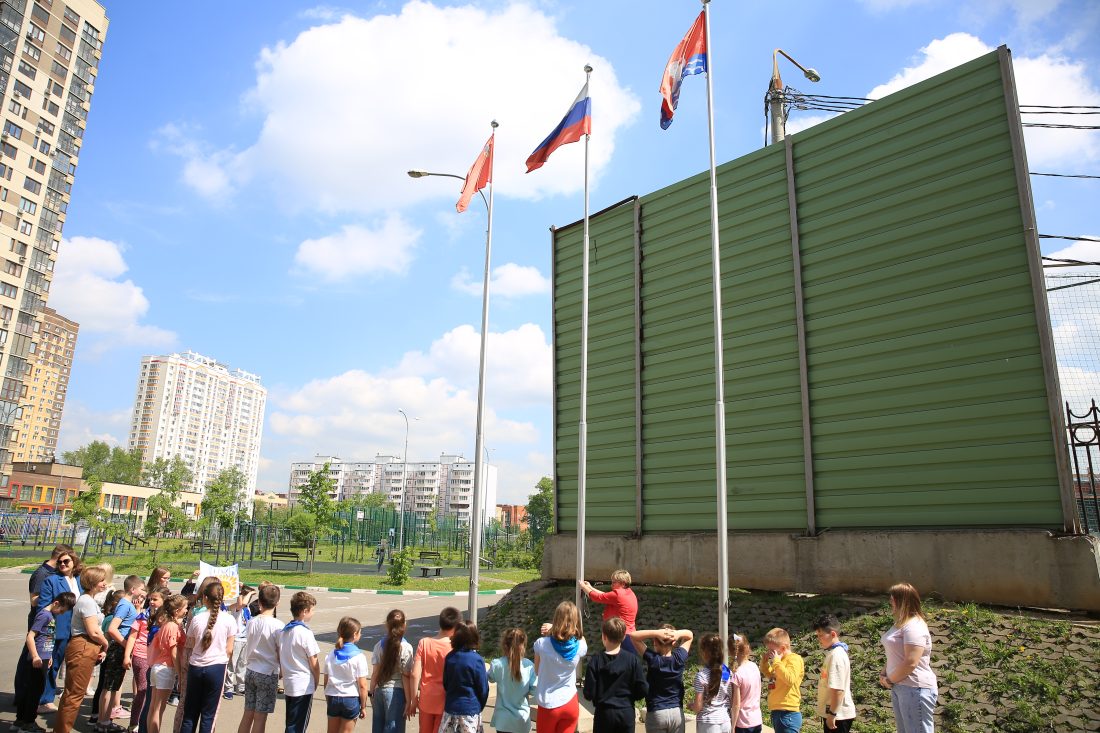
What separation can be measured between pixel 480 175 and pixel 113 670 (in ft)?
36.0

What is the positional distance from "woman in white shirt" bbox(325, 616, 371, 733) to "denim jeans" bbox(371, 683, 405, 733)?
143mm

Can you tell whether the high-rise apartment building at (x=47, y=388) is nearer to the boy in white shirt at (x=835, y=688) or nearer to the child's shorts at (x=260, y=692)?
the child's shorts at (x=260, y=692)

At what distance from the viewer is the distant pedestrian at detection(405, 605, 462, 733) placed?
5887 mm

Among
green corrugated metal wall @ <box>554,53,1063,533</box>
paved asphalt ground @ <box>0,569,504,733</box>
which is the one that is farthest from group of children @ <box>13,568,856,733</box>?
green corrugated metal wall @ <box>554,53,1063,533</box>

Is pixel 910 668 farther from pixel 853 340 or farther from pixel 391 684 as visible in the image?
pixel 853 340

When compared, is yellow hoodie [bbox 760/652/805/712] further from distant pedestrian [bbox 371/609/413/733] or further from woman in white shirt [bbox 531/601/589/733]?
distant pedestrian [bbox 371/609/413/733]

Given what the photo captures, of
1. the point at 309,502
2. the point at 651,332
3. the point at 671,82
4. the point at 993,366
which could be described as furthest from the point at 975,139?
the point at 309,502

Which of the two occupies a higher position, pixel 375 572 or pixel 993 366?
pixel 993 366

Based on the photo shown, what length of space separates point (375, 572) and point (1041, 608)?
3144 centimetres

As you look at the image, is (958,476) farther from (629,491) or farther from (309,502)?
(309,502)

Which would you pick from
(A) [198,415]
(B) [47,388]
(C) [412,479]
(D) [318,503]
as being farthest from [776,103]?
(C) [412,479]

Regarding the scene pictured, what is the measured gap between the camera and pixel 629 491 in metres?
15.0

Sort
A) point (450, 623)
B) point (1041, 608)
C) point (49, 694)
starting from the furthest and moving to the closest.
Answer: point (1041, 608)
point (49, 694)
point (450, 623)

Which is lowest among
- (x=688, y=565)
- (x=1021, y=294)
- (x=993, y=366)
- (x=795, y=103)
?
(x=688, y=565)
